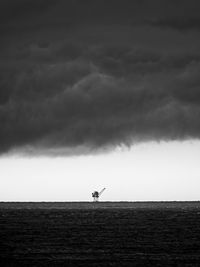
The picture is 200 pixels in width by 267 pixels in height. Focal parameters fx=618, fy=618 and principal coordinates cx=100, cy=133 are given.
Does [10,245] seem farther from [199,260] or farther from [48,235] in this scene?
[199,260]

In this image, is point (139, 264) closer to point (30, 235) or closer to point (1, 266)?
point (1, 266)

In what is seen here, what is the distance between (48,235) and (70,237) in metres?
2.97

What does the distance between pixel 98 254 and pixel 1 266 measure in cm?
722

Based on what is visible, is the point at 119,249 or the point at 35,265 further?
the point at 119,249

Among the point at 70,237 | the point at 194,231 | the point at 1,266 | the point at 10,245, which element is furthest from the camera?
the point at 194,231

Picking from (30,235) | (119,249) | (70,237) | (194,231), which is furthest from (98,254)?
(194,231)

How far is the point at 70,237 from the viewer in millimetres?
50125

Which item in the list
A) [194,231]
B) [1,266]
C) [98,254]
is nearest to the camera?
[1,266]

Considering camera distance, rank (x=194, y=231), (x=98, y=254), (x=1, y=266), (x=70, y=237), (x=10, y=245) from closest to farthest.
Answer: (x=1, y=266)
(x=98, y=254)
(x=10, y=245)
(x=70, y=237)
(x=194, y=231)

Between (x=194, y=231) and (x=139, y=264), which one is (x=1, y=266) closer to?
(x=139, y=264)

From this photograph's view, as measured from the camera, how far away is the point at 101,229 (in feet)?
187

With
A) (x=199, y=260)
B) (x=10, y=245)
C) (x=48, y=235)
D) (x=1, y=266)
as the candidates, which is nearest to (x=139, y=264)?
(x=199, y=260)

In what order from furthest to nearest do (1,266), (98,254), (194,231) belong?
1. (194,231)
2. (98,254)
3. (1,266)

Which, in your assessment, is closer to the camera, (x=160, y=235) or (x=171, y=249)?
(x=171, y=249)
